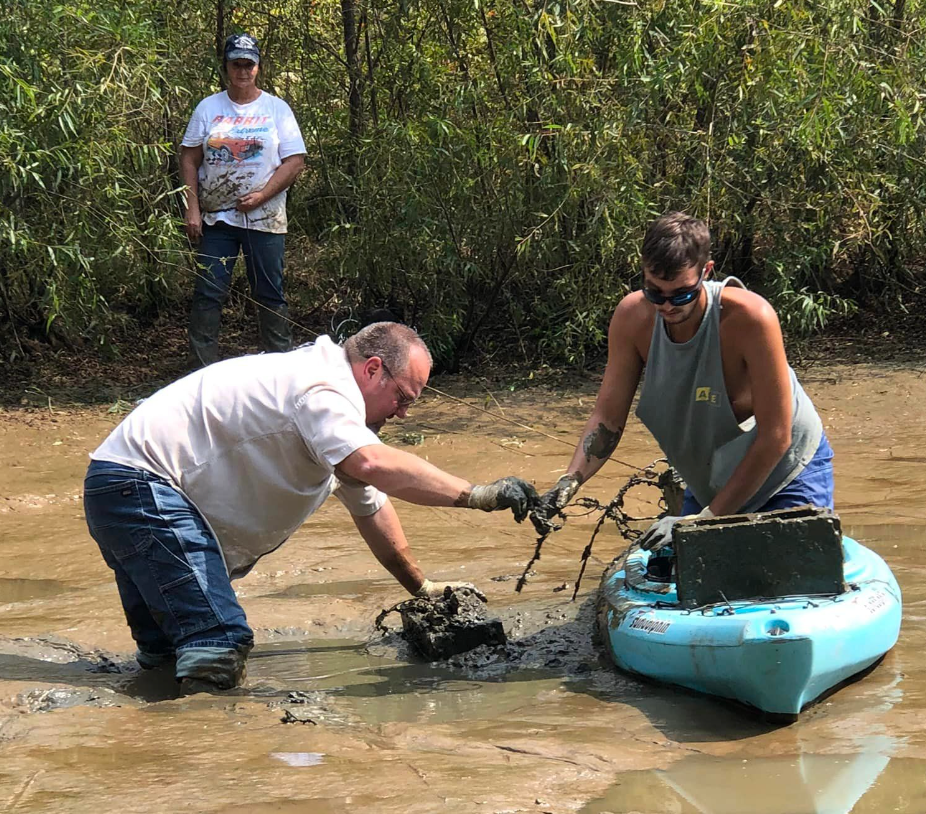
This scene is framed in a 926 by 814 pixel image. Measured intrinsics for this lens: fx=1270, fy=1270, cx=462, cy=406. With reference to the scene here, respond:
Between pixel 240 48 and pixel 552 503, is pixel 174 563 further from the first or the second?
pixel 240 48

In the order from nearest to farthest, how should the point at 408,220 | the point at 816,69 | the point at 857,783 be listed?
1. the point at 857,783
2. the point at 816,69
3. the point at 408,220

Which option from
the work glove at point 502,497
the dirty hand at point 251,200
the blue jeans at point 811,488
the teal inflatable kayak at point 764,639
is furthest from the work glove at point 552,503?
the dirty hand at point 251,200

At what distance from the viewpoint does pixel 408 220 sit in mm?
8219

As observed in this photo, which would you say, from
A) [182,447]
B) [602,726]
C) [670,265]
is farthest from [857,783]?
[182,447]

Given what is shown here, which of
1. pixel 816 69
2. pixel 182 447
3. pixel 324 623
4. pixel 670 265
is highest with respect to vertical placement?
pixel 816 69

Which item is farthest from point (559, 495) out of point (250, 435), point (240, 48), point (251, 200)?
point (240, 48)

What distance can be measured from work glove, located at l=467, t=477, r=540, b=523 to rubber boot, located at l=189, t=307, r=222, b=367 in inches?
160

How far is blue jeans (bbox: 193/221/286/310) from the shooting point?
7410 mm

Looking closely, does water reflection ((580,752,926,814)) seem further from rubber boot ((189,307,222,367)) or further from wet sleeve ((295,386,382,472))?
rubber boot ((189,307,222,367))

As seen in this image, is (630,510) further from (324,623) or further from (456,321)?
(456,321)

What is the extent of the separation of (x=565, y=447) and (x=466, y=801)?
4377 mm

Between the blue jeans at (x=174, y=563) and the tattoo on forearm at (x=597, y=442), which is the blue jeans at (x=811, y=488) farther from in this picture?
the blue jeans at (x=174, y=563)

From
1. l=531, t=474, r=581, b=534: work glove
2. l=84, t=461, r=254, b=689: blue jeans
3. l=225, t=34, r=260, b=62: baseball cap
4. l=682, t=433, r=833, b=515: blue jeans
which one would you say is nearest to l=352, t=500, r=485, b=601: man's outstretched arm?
l=531, t=474, r=581, b=534: work glove

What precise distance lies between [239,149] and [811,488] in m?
4.30
